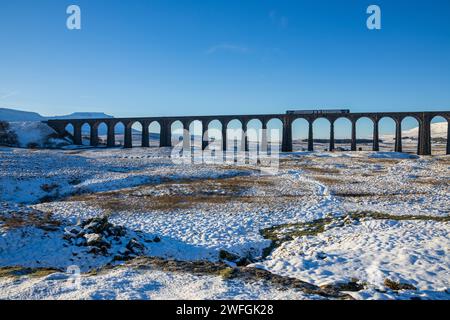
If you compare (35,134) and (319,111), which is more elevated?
(319,111)

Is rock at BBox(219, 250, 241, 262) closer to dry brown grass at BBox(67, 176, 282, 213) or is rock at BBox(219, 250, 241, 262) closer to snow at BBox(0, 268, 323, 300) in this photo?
snow at BBox(0, 268, 323, 300)

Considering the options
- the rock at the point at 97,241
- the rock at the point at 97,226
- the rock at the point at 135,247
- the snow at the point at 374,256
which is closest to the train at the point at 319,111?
the snow at the point at 374,256

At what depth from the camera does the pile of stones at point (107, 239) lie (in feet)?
43.4

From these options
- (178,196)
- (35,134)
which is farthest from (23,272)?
(35,134)

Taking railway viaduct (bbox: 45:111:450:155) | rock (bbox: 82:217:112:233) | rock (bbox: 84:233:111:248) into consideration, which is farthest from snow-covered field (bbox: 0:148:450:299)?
railway viaduct (bbox: 45:111:450:155)

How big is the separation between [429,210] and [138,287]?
17025 mm

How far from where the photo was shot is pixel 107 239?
1398 cm

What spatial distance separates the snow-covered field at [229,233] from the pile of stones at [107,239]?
0.14 meters

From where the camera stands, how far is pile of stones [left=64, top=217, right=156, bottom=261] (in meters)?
13.2

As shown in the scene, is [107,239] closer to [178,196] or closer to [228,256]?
[228,256]

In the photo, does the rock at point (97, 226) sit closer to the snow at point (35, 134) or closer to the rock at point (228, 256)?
the rock at point (228, 256)

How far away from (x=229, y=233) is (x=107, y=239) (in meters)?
5.33

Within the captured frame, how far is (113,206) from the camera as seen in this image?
2241 centimetres

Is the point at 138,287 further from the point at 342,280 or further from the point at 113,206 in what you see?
the point at 113,206
